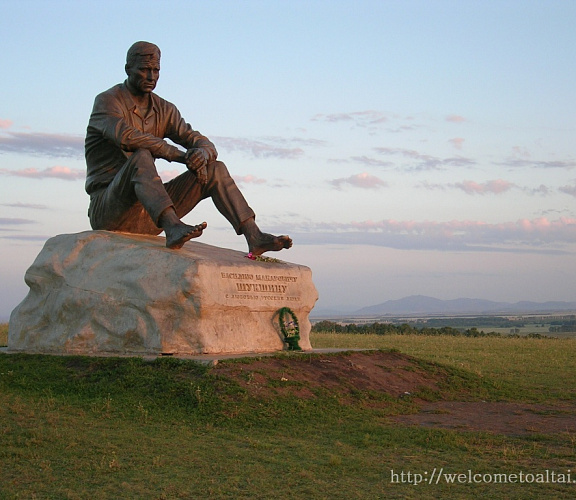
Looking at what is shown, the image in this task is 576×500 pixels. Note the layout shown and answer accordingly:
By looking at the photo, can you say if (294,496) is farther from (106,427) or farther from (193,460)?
(106,427)

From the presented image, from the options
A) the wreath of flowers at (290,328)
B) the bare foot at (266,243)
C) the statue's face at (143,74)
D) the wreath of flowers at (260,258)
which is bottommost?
the wreath of flowers at (290,328)

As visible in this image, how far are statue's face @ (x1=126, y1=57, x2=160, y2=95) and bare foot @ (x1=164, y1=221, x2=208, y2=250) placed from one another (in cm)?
235

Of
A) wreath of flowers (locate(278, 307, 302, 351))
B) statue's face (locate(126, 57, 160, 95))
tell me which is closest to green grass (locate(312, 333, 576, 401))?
wreath of flowers (locate(278, 307, 302, 351))

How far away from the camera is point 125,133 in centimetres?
1018

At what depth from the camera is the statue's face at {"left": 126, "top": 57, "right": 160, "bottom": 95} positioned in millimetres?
10602

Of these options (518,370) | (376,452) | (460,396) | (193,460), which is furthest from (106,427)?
(518,370)

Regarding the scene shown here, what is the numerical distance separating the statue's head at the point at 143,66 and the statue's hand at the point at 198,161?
1.34m

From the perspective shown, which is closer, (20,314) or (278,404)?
(278,404)

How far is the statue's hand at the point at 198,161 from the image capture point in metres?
10.2

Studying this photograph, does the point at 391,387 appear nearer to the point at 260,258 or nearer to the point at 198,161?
the point at 260,258

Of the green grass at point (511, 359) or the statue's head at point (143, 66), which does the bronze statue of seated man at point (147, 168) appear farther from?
the green grass at point (511, 359)

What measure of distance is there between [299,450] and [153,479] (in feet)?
4.96

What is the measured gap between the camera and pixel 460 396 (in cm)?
1019

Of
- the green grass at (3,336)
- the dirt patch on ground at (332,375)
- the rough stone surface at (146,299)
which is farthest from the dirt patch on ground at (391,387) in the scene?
the green grass at (3,336)
